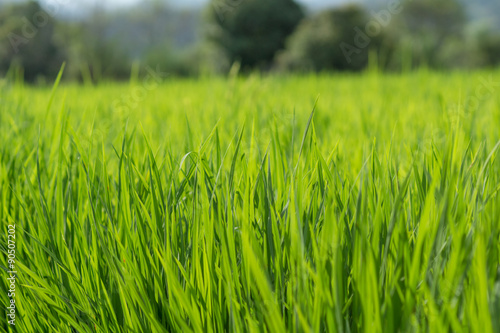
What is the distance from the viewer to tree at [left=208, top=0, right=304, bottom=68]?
1360 cm

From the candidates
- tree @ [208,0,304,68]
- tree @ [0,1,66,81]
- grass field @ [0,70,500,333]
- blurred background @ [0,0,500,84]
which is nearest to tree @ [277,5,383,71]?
blurred background @ [0,0,500,84]

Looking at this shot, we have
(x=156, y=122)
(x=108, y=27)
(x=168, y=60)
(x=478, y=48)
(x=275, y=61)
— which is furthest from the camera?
(x=108, y=27)

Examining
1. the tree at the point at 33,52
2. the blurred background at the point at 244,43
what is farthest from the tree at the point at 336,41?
the tree at the point at 33,52

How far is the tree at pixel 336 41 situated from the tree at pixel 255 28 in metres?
2.54

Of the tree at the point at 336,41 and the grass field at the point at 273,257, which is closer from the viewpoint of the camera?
the grass field at the point at 273,257

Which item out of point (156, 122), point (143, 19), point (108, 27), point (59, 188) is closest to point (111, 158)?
point (59, 188)

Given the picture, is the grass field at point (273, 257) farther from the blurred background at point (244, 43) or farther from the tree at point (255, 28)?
the tree at point (255, 28)

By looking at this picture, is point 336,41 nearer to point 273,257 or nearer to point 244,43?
point 244,43

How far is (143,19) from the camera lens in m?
35.9

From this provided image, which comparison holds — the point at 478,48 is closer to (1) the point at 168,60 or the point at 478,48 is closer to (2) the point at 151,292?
(1) the point at 168,60

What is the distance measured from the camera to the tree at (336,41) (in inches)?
398

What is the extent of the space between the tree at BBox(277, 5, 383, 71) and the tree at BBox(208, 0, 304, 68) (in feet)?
8.34

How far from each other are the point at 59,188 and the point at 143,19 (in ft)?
126

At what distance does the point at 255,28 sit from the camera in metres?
13.8
